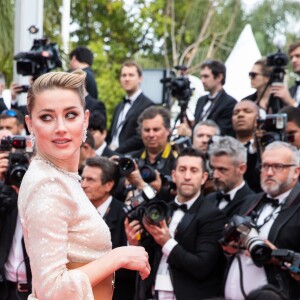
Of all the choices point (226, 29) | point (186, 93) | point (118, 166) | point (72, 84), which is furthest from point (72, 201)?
point (226, 29)

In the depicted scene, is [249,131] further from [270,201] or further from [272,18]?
[272,18]

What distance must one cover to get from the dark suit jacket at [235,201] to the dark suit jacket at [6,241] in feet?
5.19

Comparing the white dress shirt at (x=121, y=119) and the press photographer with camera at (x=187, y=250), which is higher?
the white dress shirt at (x=121, y=119)

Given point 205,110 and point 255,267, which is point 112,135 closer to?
point 205,110

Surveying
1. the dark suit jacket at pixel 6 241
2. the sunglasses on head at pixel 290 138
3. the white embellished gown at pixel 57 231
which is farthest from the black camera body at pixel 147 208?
the white embellished gown at pixel 57 231

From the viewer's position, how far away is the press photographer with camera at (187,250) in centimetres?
709

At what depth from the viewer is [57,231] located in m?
3.50

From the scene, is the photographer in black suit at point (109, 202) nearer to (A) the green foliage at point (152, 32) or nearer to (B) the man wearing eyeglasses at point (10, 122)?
(B) the man wearing eyeglasses at point (10, 122)

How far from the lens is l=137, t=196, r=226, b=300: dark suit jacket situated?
23.2 feet

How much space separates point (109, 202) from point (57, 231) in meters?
4.38

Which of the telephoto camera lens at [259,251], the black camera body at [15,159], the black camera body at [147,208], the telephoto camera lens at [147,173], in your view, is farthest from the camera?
the telephoto camera lens at [147,173]

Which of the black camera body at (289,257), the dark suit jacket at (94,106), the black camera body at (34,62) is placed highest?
the black camera body at (34,62)

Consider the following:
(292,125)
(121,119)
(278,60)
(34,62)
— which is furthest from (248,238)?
(121,119)

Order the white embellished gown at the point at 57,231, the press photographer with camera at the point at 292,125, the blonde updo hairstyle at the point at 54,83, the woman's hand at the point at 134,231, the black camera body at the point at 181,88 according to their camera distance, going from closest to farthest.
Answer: the white embellished gown at the point at 57,231 → the blonde updo hairstyle at the point at 54,83 → the woman's hand at the point at 134,231 → the press photographer with camera at the point at 292,125 → the black camera body at the point at 181,88
